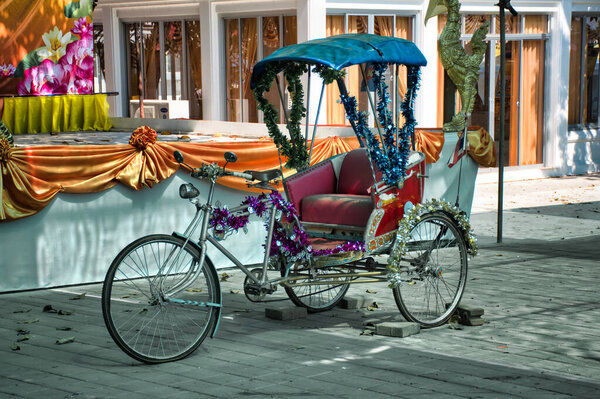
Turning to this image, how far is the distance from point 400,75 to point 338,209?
11200 millimetres

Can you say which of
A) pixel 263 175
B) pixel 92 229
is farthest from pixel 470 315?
pixel 92 229

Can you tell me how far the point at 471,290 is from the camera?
8555 millimetres

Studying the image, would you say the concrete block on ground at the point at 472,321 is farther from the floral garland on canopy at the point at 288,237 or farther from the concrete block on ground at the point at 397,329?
the floral garland on canopy at the point at 288,237

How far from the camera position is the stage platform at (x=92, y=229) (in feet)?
27.8

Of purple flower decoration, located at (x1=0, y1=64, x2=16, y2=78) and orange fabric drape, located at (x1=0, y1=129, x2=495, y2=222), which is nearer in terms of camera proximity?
orange fabric drape, located at (x1=0, y1=129, x2=495, y2=222)

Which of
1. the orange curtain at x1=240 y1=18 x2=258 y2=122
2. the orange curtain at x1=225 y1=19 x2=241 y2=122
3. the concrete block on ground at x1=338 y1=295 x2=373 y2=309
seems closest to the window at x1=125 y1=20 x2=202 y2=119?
the orange curtain at x1=225 y1=19 x2=241 y2=122

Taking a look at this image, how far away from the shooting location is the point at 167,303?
20.4ft

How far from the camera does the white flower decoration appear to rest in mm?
18969

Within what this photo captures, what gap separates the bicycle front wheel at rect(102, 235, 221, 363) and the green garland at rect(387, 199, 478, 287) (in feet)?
4.32

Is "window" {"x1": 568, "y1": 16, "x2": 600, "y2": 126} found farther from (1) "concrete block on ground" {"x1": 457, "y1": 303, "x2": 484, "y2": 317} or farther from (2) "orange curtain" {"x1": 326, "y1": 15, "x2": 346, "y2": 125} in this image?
(1) "concrete block on ground" {"x1": 457, "y1": 303, "x2": 484, "y2": 317}

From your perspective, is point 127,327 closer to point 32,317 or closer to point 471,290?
point 32,317

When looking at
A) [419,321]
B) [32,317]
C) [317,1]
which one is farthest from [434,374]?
[317,1]

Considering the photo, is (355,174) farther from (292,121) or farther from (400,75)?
(400,75)

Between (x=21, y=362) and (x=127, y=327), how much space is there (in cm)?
72
